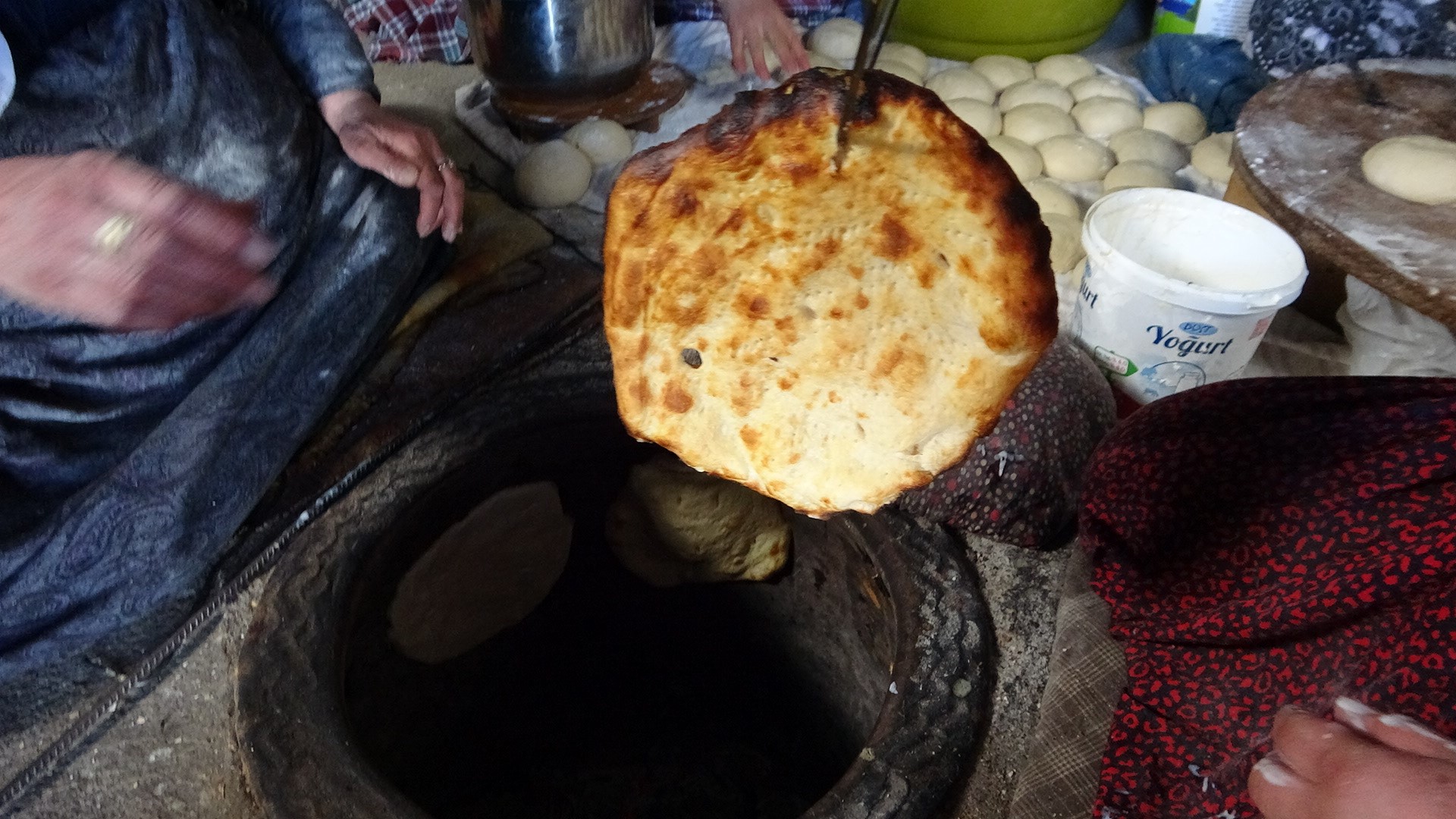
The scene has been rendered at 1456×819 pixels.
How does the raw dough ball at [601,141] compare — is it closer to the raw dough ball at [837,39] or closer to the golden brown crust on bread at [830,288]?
the raw dough ball at [837,39]

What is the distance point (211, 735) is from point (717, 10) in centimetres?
282

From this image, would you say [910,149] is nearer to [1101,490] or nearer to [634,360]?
[634,360]

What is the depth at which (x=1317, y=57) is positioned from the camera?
8.31ft

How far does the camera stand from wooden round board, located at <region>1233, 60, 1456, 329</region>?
1.55 metres

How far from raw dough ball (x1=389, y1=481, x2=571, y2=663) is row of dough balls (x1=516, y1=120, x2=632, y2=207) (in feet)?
3.30

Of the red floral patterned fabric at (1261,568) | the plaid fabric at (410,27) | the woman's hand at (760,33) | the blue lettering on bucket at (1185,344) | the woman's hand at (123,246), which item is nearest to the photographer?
the woman's hand at (123,246)

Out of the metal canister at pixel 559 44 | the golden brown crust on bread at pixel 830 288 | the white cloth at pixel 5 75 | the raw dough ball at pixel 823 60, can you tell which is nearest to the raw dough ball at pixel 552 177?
the metal canister at pixel 559 44

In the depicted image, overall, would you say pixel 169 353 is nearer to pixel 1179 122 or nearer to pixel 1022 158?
pixel 1022 158

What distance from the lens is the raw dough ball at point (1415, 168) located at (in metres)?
1.64

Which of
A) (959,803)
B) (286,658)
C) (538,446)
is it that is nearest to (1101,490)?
(959,803)

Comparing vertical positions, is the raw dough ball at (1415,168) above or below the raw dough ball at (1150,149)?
above

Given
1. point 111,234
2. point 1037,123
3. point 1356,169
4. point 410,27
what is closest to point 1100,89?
point 1037,123

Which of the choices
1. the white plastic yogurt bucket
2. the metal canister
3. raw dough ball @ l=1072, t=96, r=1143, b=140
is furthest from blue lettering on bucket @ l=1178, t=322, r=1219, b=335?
the metal canister

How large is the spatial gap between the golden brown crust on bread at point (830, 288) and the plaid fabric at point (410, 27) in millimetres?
2594
